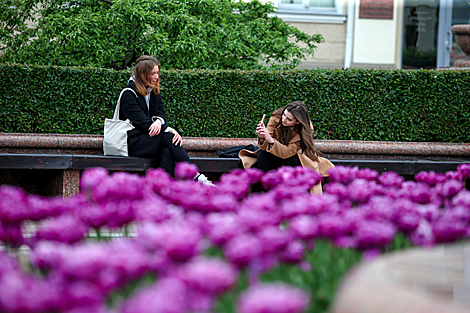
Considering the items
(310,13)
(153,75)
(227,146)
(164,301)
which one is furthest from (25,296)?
(310,13)

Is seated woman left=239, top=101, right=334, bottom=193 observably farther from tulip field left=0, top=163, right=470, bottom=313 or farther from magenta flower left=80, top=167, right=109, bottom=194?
magenta flower left=80, top=167, right=109, bottom=194

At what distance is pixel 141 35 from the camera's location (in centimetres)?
805

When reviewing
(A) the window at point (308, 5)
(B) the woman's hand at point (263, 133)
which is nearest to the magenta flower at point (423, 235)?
(B) the woman's hand at point (263, 133)

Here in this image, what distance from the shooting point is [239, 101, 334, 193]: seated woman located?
5.27 metres

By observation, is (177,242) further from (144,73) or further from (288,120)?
(144,73)

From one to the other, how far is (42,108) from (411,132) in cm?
505

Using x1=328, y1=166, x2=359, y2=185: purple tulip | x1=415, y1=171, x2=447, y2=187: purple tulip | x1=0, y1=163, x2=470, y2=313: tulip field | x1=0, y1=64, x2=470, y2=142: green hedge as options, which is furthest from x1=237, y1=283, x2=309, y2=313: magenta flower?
x1=0, y1=64, x2=470, y2=142: green hedge

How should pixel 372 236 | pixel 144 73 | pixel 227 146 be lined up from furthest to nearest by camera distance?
pixel 227 146, pixel 144 73, pixel 372 236

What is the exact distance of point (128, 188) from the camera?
6.66 feet

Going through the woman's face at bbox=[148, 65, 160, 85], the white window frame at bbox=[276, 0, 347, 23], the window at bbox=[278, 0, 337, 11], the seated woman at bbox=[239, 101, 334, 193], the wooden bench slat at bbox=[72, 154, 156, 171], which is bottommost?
the wooden bench slat at bbox=[72, 154, 156, 171]

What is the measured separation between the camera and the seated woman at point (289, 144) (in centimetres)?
527

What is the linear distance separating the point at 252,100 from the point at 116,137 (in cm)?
237

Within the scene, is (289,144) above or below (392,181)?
below

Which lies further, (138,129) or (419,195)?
(138,129)
